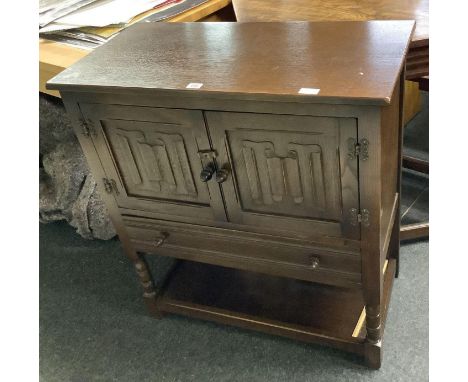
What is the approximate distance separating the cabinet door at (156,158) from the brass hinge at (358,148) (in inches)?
11.5

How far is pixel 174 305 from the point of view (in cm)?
147

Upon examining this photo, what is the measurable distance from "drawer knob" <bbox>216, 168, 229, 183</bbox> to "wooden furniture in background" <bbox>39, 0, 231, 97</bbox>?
0.62 m

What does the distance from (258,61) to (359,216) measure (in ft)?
1.23

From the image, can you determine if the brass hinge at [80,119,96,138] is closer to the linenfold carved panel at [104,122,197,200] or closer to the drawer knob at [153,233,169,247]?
the linenfold carved panel at [104,122,197,200]

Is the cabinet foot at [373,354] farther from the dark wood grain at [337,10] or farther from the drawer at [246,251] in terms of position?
the dark wood grain at [337,10]

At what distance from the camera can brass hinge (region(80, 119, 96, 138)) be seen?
43.9 inches

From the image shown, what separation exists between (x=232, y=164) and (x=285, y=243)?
9.0 inches

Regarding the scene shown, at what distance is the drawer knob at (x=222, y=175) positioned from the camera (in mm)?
1048

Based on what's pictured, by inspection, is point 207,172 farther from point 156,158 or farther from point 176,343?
point 176,343

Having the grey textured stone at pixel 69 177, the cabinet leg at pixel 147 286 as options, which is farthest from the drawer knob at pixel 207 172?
the grey textured stone at pixel 69 177

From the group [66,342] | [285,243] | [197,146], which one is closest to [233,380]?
[285,243]

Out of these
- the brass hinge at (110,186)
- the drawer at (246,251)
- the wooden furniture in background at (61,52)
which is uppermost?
the wooden furniture in background at (61,52)

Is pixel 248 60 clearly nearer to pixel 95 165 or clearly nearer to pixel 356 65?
pixel 356 65

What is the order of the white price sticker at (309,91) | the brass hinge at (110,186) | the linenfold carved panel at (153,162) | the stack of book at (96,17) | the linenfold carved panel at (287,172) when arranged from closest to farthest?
the white price sticker at (309,91) < the linenfold carved panel at (287,172) < the linenfold carved panel at (153,162) < the brass hinge at (110,186) < the stack of book at (96,17)
